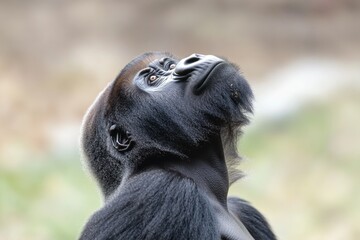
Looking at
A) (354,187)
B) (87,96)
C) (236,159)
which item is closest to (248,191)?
(354,187)

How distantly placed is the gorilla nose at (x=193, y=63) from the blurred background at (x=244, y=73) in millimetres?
2721

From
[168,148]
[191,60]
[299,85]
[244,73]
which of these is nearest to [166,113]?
[168,148]

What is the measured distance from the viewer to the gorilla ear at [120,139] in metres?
3.44

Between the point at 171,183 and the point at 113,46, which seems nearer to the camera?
the point at 171,183

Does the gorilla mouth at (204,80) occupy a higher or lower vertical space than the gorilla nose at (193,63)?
lower

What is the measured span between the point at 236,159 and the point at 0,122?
326cm

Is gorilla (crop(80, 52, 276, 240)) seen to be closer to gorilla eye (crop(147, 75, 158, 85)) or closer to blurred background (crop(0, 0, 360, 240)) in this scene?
gorilla eye (crop(147, 75, 158, 85))

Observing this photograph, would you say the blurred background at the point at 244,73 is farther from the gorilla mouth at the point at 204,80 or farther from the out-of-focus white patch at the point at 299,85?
the gorilla mouth at the point at 204,80

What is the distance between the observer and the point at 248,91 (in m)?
3.52

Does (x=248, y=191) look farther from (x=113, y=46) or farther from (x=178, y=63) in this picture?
(x=178, y=63)

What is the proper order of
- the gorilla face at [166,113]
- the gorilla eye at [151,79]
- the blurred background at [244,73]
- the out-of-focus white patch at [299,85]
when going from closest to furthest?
the gorilla face at [166,113] → the gorilla eye at [151,79] → the blurred background at [244,73] → the out-of-focus white patch at [299,85]

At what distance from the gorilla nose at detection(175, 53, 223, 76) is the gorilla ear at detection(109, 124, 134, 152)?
0.30 meters

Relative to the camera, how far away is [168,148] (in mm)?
3391

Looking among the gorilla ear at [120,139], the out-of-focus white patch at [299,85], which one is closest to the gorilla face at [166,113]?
the gorilla ear at [120,139]
